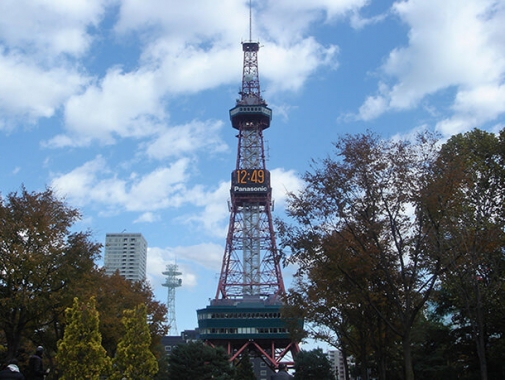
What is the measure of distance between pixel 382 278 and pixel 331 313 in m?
6.85

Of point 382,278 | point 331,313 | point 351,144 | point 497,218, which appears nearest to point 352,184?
point 351,144

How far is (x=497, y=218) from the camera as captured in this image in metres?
31.3

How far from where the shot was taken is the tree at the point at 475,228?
20859 millimetres

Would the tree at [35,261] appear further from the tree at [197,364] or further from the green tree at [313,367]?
the green tree at [313,367]

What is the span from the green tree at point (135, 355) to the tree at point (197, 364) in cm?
2380

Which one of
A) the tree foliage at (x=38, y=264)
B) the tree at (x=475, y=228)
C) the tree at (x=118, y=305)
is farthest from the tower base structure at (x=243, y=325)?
the tree foliage at (x=38, y=264)

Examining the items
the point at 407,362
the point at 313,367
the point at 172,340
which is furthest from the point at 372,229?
the point at 172,340

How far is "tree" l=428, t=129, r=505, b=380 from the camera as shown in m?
20.9

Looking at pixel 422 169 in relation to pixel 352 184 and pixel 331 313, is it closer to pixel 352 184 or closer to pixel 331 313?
pixel 352 184

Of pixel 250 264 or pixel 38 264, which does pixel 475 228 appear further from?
pixel 250 264

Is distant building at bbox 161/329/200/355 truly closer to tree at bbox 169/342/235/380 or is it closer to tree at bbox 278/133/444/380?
tree at bbox 169/342/235/380

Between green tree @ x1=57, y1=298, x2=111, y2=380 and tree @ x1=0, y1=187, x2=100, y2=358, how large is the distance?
217 centimetres

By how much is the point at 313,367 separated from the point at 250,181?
35.7m

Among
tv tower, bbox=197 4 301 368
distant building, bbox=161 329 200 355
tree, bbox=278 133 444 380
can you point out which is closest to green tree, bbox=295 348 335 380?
tv tower, bbox=197 4 301 368
